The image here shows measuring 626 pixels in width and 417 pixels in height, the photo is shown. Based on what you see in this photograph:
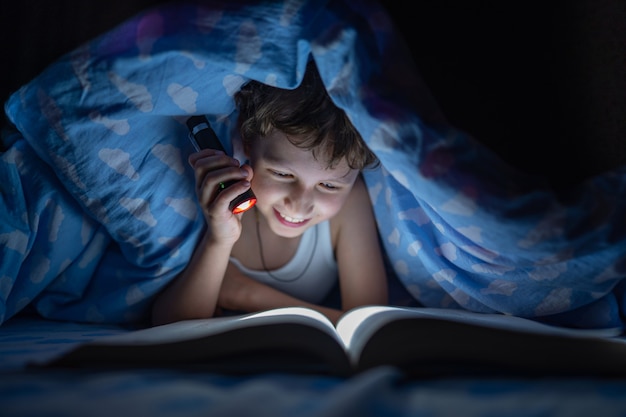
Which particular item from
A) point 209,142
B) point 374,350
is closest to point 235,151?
point 209,142

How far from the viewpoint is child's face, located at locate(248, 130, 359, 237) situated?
776 mm

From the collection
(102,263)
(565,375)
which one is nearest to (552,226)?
(565,375)

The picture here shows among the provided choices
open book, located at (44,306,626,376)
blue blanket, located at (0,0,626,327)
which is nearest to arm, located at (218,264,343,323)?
blue blanket, located at (0,0,626,327)

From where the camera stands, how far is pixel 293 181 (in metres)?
0.80

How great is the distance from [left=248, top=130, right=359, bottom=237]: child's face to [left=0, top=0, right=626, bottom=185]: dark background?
32 centimetres

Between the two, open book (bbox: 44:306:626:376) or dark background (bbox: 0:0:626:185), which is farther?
dark background (bbox: 0:0:626:185)

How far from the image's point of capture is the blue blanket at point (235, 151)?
60 cm

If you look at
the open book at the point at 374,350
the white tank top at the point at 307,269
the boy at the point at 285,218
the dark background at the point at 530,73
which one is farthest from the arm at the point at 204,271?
the dark background at the point at 530,73

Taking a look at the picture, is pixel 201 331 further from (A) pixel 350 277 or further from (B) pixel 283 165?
(A) pixel 350 277

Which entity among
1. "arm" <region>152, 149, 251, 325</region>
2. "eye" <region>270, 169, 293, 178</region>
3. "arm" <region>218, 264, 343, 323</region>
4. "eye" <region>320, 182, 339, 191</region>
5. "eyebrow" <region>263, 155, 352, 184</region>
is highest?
"eyebrow" <region>263, 155, 352, 184</region>

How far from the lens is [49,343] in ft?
2.22

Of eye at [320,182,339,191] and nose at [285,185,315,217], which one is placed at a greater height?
eye at [320,182,339,191]

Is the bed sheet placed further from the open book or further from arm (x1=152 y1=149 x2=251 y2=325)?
arm (x1=152 y1=149 x2=251 y2=325)

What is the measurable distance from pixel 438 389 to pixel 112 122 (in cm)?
59
